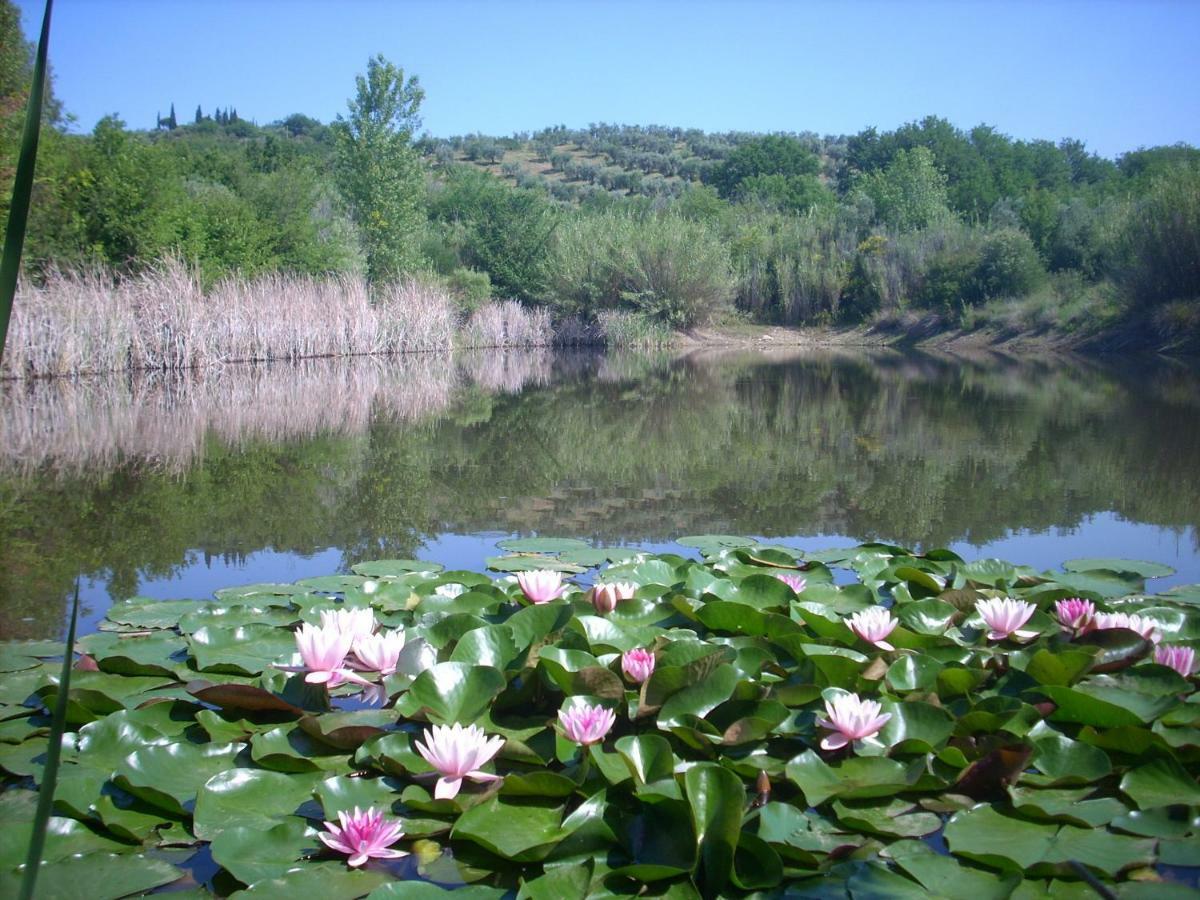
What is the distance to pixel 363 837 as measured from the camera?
5.42 feet

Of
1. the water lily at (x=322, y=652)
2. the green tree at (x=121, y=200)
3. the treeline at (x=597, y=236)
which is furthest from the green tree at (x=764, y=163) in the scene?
the water lily at (x=322, y=652)

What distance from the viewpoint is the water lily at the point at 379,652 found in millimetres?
2246

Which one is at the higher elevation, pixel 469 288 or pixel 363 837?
pixel 469 288

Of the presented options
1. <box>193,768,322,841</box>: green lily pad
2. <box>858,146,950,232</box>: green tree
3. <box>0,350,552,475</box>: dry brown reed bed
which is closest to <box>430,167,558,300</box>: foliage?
<box>0,350,552,475</box>: dry brown reed bed

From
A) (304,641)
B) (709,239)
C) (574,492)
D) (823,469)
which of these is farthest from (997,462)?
(709,239)

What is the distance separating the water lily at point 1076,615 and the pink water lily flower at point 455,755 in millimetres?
1602

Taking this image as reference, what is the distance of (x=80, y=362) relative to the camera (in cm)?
1220

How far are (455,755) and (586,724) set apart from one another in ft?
0.90

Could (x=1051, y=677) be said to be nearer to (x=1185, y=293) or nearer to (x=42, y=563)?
(x=42, y=563)

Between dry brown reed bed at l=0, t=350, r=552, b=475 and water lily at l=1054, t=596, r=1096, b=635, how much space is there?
5.58m

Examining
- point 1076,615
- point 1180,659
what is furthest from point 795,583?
point 1180,659

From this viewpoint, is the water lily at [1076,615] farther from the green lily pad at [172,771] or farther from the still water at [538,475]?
the green lily pad at [172,771]

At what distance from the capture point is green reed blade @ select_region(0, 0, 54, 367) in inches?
18.8

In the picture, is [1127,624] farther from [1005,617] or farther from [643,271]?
[643,271]
